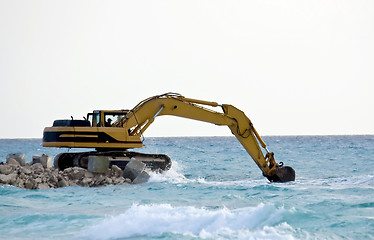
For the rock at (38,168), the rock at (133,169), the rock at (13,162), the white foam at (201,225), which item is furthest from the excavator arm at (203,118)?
the white foam at (201,225)

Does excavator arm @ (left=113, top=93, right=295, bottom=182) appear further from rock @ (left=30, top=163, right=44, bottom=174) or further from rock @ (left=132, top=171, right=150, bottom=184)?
rock @ (left=30, top=163, right=44, bottom=174)

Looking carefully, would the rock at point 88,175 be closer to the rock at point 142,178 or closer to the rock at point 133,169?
the rock at point 133,169

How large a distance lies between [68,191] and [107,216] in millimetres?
5721

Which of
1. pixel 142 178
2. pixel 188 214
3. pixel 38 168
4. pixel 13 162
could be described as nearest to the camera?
pixel 188 214

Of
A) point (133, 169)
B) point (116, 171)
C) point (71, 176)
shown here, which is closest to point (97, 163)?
point (116, 171)

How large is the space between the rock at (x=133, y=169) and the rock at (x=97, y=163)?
2.48 ft

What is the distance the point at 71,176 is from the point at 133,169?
81.9 inches

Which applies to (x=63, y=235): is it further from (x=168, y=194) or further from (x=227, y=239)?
(x=168, y=194)

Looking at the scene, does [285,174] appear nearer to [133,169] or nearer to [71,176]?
[133,169]

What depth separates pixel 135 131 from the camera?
21.1 meters

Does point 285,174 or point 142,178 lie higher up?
point 285,174

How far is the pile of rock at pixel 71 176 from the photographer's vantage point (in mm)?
19062

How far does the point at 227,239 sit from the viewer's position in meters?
10.3

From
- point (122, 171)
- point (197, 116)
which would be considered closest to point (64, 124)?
point (122, 171)
